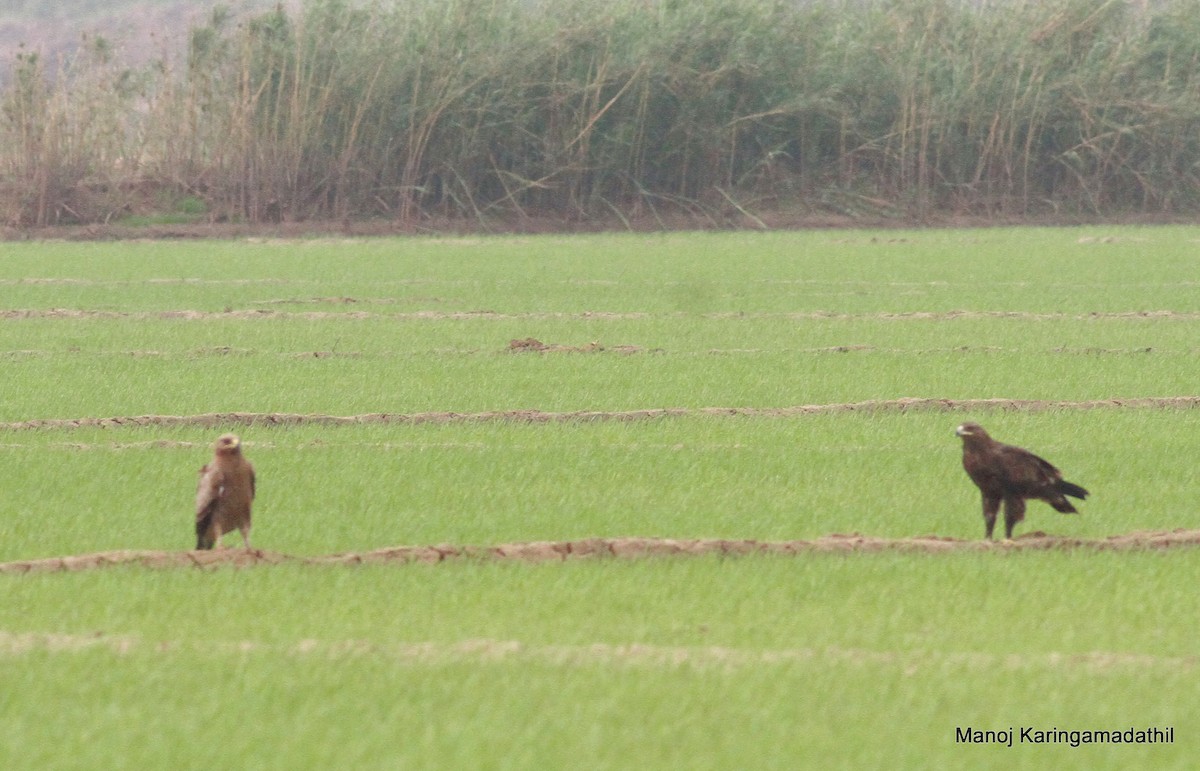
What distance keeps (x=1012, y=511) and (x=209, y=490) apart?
2.94 m

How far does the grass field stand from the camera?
15.3 feet

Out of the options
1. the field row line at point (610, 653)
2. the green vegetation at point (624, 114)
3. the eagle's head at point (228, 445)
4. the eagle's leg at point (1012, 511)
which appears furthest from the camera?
the green vegetation at point (624, 114)

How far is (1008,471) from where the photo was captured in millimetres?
6820

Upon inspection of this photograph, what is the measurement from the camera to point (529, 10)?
103ft

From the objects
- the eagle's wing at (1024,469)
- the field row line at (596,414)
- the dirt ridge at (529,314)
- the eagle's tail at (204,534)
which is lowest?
the dirt ridge at (529,314)

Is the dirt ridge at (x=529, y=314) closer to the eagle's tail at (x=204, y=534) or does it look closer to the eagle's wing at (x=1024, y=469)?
the eagle's tail at (x=204, y=534)

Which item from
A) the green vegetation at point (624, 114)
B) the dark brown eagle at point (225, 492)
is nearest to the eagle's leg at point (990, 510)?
the dark brown eagle at point (225, 492)

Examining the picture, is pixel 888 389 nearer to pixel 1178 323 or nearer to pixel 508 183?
pixel 1178 323

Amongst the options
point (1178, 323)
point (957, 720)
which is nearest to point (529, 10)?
point (1178, 323)

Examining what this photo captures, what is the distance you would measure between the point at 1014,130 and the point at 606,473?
76.7 ft

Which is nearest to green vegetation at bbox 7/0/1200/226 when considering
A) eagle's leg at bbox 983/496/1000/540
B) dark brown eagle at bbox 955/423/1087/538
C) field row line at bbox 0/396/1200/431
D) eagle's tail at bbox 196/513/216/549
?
field row line at bbox 0/396/1200/431

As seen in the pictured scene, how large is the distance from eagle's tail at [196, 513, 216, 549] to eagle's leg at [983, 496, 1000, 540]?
2.84 meters

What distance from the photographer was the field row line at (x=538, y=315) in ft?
55.7

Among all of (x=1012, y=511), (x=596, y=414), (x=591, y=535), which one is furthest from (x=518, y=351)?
(x=1012, y=511)
